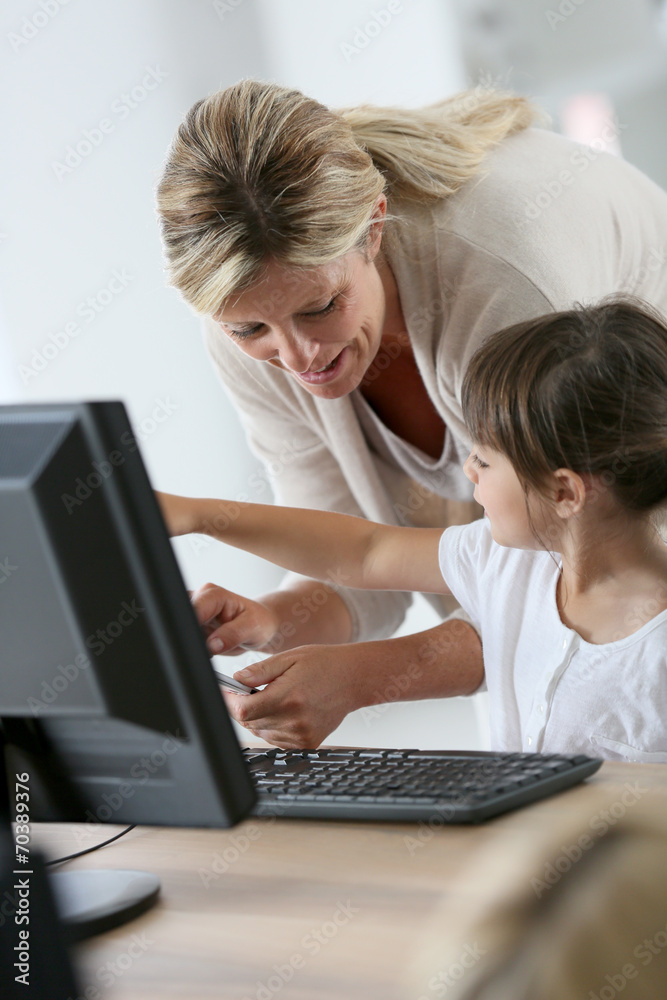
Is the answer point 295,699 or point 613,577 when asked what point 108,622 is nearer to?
point 295,699

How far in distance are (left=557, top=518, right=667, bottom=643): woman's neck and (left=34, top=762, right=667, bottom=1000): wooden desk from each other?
0.29m

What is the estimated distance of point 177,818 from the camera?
0.57 meters

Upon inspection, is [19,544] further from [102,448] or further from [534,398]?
[534,398]

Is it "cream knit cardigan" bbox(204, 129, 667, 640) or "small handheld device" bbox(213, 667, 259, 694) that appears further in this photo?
"cream knit cardigan" bbox(204, 129, 667, 640)

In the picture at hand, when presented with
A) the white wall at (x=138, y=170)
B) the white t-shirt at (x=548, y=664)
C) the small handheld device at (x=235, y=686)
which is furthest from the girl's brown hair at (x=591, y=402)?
the white wall at (x=138, y=170)

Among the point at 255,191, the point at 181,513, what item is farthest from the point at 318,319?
the point at 181,513

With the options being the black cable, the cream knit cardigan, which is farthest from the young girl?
the black cable

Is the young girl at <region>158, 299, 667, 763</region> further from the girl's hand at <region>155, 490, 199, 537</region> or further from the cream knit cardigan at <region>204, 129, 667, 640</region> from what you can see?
the cream knit cardigan at <region>204, 129, 667, 640</region>

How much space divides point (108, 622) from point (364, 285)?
739 millimetres

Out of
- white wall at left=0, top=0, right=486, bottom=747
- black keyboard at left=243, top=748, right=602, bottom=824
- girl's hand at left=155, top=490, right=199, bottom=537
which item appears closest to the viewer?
black keyboard at left=243, top=748, right=602, bottom=824

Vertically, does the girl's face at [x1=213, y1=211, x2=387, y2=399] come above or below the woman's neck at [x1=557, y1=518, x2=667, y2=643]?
above

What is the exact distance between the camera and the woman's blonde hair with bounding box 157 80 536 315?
3.48 ft

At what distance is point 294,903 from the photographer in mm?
569

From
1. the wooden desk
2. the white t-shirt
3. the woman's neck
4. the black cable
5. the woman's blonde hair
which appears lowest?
the white t-shirt
